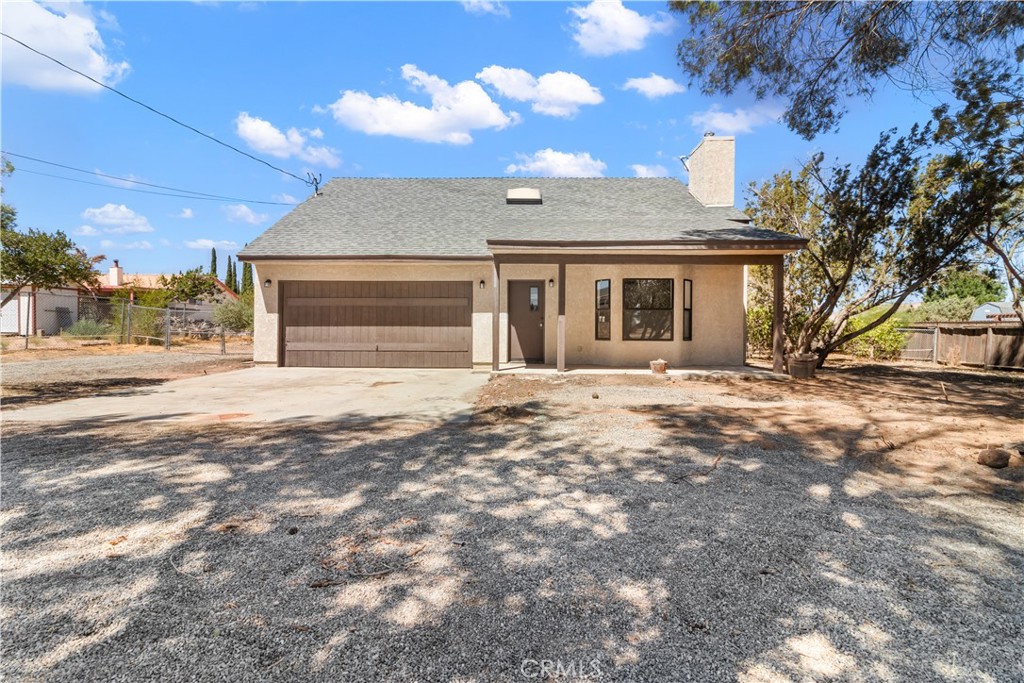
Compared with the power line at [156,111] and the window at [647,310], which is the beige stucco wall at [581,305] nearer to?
the window at [647,310]

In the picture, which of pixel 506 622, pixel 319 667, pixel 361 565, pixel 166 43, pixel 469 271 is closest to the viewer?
pixel 319 667

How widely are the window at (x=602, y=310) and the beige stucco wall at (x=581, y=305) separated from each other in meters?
0.10

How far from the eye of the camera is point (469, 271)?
1176 centimetres

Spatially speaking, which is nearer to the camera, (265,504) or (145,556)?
(145,556)

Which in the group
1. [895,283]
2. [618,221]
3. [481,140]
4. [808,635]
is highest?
[481,140]

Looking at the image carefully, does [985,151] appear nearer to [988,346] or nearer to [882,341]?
[988,346]

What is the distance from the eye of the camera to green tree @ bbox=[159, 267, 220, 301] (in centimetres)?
2502

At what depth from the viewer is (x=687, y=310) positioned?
37.9 feet

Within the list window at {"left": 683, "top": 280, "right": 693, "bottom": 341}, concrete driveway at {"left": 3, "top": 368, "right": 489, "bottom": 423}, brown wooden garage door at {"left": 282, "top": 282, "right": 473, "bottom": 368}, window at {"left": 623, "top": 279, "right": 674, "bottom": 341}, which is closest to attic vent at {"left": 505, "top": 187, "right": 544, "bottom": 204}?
brown wooden garage door at {"left": 282, "top": 282, "right": 473, "bottom": 368}

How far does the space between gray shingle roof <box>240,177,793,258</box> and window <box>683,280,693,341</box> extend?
1413mm

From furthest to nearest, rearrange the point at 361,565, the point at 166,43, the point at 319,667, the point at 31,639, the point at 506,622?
the point at 166,43, the point at 361,565, the point at 506,622, the point at 31,639, the point at 319,667

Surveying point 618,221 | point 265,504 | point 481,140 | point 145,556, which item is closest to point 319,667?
point 145,556

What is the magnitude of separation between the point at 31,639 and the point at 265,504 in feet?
4.27

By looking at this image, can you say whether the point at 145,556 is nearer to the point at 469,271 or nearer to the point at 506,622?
the point at 506,622
